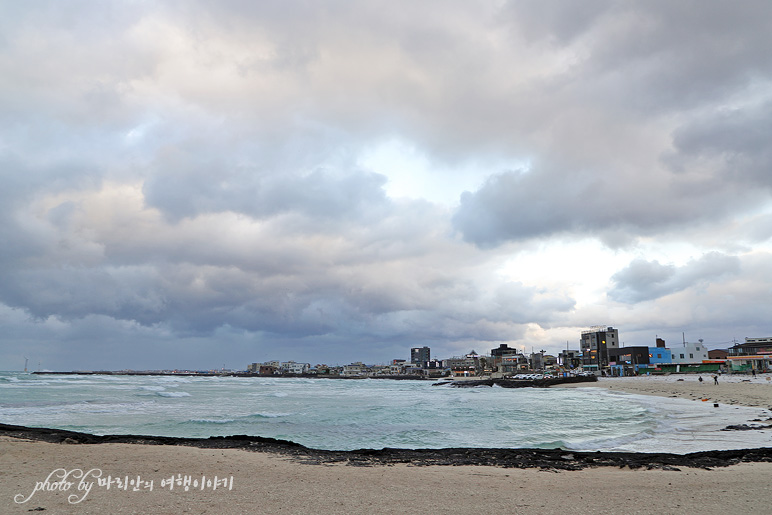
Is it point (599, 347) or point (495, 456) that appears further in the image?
point (599, 347)

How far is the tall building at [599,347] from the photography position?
130 m

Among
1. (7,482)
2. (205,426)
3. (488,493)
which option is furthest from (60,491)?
(205,426)

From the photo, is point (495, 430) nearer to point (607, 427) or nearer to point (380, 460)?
point (607, 427)

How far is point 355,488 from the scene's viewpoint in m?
9.18

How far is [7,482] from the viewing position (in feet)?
30.4

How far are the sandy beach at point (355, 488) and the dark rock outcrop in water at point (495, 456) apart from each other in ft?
1.86

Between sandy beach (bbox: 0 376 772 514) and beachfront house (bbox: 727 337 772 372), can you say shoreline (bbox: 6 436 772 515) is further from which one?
beachfront house (bbox: 727 337 772 372)

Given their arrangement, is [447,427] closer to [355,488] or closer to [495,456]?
[495,456]

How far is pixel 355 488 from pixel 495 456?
5873mm

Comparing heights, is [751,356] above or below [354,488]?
below

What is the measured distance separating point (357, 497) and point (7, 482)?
7272 mm
